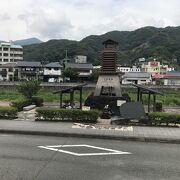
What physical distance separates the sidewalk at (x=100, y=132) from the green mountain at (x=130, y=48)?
5641 inches

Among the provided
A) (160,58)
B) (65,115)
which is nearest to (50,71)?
(160,58)

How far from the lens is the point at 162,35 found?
182 m

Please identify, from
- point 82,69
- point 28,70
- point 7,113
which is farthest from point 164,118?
point 28,70

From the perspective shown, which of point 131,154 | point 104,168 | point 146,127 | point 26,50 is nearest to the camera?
point 104,168

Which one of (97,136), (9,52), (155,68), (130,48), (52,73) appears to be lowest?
(97,136)

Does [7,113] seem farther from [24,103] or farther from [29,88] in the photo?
[29,88]

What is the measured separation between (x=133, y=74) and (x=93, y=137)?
312 ft

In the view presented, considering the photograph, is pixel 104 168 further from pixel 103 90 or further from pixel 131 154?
pixel 103 90

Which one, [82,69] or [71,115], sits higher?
[82,69]

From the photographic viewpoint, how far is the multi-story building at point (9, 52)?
143 m

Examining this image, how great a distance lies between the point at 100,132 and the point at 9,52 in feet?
445

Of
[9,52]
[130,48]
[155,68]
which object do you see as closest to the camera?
[155,68]

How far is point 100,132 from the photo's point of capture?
1416cm

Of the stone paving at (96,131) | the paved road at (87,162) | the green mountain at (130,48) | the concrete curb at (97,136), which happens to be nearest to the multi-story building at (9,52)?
the green mountain at (130,48)
